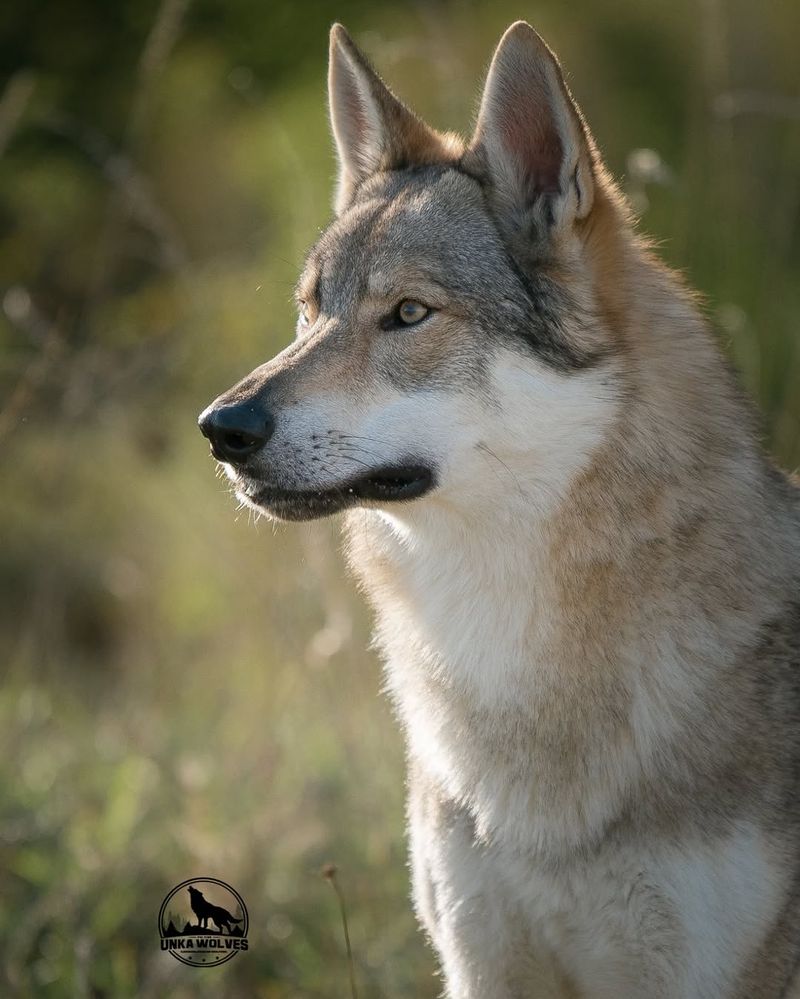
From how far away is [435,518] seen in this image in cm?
336

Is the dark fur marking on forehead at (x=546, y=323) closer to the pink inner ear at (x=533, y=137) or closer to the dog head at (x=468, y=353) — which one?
the dog head at (x=468, y=353)

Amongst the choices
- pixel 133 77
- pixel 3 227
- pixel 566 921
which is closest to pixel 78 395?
pixel 566 921

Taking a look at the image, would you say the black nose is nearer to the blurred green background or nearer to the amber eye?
the amber eye

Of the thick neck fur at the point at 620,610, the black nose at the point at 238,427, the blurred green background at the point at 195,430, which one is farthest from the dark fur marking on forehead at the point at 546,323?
the blurred green background at the point at 195,430

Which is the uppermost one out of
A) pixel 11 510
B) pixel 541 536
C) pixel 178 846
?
pixel 541 536

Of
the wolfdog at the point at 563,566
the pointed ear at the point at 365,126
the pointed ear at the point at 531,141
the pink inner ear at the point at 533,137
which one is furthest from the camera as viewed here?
the pointed ear at the point at 365,126

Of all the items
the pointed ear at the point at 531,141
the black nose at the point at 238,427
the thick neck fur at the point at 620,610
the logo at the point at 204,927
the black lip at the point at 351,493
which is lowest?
the logo at the point at 204,927

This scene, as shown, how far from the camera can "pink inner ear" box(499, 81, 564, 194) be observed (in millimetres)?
3314

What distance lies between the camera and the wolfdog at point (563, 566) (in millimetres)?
3059

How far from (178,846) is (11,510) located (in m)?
6.08

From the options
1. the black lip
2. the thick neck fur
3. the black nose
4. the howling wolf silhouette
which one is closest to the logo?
the howling wolf silhouette

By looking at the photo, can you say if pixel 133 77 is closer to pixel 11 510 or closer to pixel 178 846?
pixel 11 510

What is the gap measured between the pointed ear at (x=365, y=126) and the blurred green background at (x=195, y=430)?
A: 3.02 feet

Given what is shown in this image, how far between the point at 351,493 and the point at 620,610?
759mm
